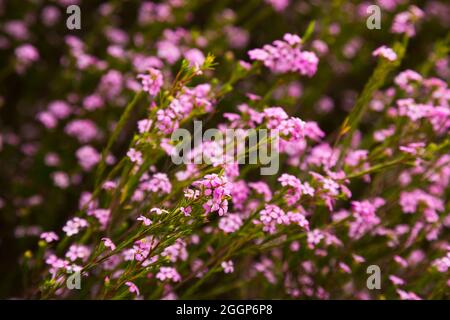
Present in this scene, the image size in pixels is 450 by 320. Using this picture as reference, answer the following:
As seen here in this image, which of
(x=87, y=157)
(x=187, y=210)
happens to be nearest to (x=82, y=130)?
(x=87, y=157)

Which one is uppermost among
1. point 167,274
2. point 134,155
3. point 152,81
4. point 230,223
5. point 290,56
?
point 290,56

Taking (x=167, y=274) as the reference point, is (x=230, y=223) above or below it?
above

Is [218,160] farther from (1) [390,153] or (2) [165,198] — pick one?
(1) [390,153]

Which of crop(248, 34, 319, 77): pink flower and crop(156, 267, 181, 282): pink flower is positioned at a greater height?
crop(248, 34, 319, 77): pink flower

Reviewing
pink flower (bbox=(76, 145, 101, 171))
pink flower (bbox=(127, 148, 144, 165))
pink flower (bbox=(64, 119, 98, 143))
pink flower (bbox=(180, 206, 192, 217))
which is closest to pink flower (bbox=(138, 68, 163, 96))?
pink flower (bbox=(127, 148, 144, 165))

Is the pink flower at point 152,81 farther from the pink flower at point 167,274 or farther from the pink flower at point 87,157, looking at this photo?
the pink flower at point 87,157

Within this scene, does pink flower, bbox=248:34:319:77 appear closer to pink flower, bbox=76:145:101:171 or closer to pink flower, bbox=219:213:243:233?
pink flower, bbox=219:213:243:233

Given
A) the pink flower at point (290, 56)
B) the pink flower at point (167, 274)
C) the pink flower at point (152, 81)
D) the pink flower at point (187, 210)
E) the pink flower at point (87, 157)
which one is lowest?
the pink flower at point (167, 274)

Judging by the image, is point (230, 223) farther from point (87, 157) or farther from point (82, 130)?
point (82, 130)

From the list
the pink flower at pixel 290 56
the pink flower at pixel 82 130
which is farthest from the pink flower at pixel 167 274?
the pink flower at pixel 82 130

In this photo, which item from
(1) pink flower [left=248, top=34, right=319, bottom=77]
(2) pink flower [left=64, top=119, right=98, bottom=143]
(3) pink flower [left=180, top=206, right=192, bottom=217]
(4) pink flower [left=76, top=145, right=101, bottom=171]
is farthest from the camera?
(2) pink flower [left=64, top=119, right=98, bottom=143]

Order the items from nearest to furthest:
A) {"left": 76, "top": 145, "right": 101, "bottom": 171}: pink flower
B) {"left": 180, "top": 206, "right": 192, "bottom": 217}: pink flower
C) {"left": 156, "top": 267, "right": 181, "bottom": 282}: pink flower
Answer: {"left": 180, "top": 206, "right": 192, "bottom": 217}: pink flower, {"left": 156, "top": 267, "right": 181, "bottom": 282}: pink flower, {"left": 76, "top": 145, "right": 101, "bottom": 171}: pink flower

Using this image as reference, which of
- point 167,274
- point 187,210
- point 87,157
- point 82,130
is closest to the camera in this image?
point 187,210
